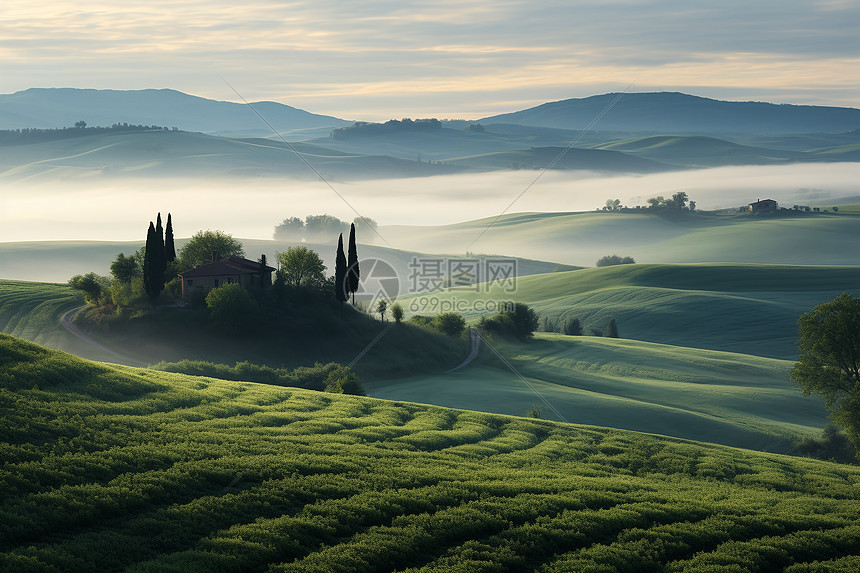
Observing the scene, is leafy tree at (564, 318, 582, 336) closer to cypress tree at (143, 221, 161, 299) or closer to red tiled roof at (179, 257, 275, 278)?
red tiled roof at (179, 257, 275, 278)

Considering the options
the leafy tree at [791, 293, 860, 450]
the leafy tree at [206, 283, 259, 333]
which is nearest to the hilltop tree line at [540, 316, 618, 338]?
the leafy tree at [791, 293, 860, 450]

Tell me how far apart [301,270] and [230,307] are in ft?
43.3

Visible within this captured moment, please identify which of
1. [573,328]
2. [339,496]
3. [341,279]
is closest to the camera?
[339,496]

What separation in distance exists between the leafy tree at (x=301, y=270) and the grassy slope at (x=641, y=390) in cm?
2044

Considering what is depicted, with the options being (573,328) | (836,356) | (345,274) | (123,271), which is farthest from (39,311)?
(573,328)

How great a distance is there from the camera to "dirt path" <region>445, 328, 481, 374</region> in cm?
8877

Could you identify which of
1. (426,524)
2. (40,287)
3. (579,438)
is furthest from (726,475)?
(40,287)

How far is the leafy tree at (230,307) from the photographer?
260 ft

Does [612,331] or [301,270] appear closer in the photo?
Answer: [301,270]

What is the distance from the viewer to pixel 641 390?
273 ft

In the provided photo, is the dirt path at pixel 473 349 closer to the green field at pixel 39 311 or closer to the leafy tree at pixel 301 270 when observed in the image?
the leafy tree at pixel 301 270

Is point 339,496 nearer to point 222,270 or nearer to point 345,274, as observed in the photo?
point 345,274

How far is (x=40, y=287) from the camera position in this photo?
340ft

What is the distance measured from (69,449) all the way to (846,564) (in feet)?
93.6
